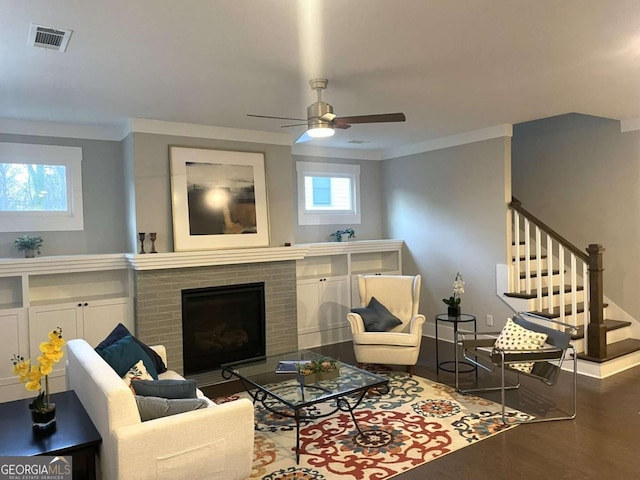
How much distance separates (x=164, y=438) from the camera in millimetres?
2256

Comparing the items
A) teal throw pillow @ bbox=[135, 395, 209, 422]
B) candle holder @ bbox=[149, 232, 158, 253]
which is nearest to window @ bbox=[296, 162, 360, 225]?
candle holder @ bbox=[149, 232, 158, 253]

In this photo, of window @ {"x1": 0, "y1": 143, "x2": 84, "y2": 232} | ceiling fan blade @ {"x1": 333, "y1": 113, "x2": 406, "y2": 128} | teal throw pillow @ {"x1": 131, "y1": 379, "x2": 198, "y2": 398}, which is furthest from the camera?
window @ {"x1": 0, "y1": 143, "x2": 84, "y2": 232}

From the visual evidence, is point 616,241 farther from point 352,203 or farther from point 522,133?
point 352,203

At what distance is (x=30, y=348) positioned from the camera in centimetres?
446

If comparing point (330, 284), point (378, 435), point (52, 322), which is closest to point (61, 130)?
point (52, 322)

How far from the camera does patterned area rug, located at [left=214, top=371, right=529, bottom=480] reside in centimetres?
303

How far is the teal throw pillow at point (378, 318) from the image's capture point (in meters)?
5.03

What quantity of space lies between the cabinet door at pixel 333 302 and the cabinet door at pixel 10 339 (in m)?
3.35

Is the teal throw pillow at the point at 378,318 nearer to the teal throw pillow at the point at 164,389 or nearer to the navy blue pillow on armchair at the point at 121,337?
the navy blue pillow on armchair at the point at 121,337

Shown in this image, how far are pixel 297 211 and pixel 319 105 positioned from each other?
315cm

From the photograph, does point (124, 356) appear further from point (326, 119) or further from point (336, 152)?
point (336, 152)

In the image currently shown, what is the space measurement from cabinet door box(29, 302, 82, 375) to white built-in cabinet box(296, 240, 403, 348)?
257cm

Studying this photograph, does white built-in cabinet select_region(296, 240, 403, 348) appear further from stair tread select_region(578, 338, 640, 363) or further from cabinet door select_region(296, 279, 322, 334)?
stair tread select_region(578, 338, 640, 363)

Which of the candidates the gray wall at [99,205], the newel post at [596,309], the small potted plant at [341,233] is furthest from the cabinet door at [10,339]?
the newel post at [596,309]
